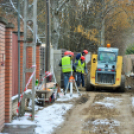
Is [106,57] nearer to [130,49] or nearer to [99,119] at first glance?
[99,119]

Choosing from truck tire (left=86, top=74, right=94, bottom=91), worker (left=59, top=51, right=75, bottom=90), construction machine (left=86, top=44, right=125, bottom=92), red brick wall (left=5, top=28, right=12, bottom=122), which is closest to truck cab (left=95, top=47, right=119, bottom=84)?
construction machine (left=86, top=44, right=125, bottom=92)

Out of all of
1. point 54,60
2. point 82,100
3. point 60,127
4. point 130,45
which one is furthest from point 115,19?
point 60,127

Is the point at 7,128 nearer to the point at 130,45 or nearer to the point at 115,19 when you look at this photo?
the point at 115,19

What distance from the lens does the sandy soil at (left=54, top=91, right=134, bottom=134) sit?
19.6 ft

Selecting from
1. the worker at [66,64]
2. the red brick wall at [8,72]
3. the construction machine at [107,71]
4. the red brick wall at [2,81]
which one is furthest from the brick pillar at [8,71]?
the construction machine at [107,71]

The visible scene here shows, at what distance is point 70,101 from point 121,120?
3.09 metres

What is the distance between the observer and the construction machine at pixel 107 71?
42.1 ft

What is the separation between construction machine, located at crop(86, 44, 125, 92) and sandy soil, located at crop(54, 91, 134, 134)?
3325mm

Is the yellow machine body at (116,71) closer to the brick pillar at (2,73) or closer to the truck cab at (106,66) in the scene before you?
the truck cab at (106,66)

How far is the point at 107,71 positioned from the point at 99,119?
6.09m

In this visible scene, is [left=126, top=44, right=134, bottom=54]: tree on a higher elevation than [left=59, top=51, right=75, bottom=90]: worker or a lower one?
higher

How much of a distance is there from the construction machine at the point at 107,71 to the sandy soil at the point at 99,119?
3325 millimetres

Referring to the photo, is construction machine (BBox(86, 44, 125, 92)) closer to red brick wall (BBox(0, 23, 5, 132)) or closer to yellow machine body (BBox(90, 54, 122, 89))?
yellow machine body (BBox(90, 54, 122, 89))

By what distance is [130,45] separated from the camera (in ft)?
121
